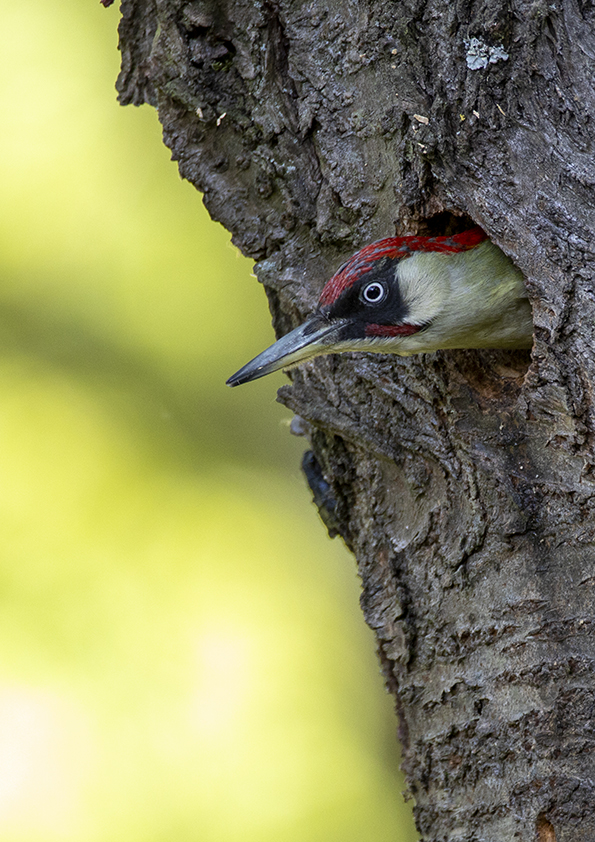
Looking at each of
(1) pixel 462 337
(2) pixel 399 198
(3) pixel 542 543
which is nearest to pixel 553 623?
(3) pixel 542 543

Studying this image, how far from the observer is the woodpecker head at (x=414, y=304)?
232cm

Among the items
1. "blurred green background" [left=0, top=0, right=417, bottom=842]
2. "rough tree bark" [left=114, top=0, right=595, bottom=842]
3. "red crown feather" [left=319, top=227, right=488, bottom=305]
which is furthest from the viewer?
"blurred green background" [left=0, top=0, right=417, bottom=842]

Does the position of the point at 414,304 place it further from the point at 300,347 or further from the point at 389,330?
the point at 300,347

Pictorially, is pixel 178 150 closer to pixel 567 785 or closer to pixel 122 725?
pixel 567 785

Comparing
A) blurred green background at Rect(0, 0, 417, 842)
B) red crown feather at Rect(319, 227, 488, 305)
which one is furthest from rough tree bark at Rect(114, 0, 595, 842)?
blurred green background at Rect(0, 0, 417, 842)

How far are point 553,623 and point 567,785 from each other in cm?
37

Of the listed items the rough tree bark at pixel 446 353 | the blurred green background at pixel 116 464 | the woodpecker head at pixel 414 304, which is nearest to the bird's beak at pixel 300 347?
the woodpecker head at pixel 414 304

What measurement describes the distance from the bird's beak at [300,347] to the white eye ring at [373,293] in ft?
0.30

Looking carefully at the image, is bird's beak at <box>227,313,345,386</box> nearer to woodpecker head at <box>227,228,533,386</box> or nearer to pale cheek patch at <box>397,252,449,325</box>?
woodpecker head at <box>227,228,533,386</box>

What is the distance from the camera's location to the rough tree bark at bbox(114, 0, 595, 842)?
2053mm

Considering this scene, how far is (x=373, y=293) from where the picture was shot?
2.34 m

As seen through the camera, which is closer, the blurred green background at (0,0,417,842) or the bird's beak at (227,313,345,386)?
the bird's beak at (227,313,345,386)

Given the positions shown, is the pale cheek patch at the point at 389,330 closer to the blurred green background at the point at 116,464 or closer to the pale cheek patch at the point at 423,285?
the pale cheek patch at the point at 423,285

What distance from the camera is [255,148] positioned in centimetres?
246
